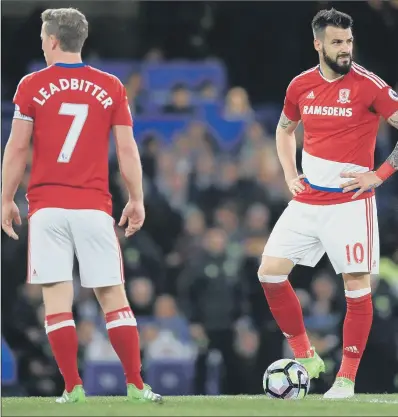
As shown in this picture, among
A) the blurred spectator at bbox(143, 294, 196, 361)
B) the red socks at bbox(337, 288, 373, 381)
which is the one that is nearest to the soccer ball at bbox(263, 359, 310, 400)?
the red socks at bbox(337, 288, 373, 381)

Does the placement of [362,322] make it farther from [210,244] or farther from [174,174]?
[174,174]

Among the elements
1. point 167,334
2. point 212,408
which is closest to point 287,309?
point 212,408

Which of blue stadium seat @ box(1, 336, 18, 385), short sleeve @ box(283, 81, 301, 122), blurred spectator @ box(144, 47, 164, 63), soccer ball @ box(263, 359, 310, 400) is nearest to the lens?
soccer ball @ box(263, 359, 310, 400)

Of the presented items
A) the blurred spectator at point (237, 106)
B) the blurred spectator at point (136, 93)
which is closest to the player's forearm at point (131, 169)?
the blurred spectator at point (237, 106)

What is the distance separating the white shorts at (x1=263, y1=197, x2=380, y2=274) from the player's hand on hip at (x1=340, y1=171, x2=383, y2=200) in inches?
4.3

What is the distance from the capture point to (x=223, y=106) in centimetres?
1463

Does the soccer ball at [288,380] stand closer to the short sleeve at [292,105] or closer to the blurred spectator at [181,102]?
the short sleeve at [292,105]

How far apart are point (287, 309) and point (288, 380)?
618mm

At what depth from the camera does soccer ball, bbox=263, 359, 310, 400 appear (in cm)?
803

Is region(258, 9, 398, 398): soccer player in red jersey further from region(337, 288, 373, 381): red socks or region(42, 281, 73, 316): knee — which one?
region(42, 281, 73, 316): knee

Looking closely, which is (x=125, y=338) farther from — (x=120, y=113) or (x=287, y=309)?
(x=287, y=309)

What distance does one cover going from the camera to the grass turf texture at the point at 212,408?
6855 millimetres

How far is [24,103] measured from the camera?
7.27 m

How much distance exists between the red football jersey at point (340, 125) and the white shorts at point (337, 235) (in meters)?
0.08
